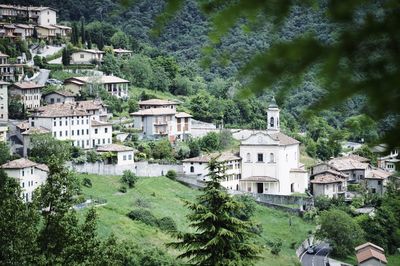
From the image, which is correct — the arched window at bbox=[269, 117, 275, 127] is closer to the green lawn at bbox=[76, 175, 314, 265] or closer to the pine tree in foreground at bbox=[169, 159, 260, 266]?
the green lawn at bbox=[76, 175, 314, 265]

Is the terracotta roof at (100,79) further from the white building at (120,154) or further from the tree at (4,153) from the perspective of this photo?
the tree at (4,153)

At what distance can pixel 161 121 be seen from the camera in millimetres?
51312

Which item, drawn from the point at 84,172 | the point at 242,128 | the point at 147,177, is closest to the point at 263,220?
the point at 147,177

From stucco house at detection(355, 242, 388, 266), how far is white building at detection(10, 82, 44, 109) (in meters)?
24.3

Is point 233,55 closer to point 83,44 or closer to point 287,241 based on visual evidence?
point 287,241

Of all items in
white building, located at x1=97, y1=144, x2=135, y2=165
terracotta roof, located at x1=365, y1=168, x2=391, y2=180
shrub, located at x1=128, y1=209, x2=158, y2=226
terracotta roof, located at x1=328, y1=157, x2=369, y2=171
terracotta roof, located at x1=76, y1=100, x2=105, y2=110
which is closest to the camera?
shrub, located at x1=128, y1=209, x2=158, y2=226

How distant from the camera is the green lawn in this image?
33281mm

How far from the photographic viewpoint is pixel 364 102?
2078 mm

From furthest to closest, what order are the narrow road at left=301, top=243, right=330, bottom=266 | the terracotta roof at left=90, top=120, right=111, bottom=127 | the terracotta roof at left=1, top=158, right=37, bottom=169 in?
the terracotta roof at left=90, top=120, right=111, bottom=127
the narrow road at left=301, top=243, right=330, bottom=266
the terracotta roof at left=1, top=158, right=37, bottom=169

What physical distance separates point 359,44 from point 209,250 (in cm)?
1162

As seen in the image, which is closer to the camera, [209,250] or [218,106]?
[209,250]

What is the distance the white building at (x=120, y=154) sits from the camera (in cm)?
4281

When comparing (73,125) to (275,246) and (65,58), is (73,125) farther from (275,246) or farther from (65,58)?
(65,58)

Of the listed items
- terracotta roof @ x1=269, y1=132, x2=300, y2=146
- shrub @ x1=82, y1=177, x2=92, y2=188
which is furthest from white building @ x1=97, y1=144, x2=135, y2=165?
terracotta roof @ x1=269, y1=132, x2=300, y2=146
